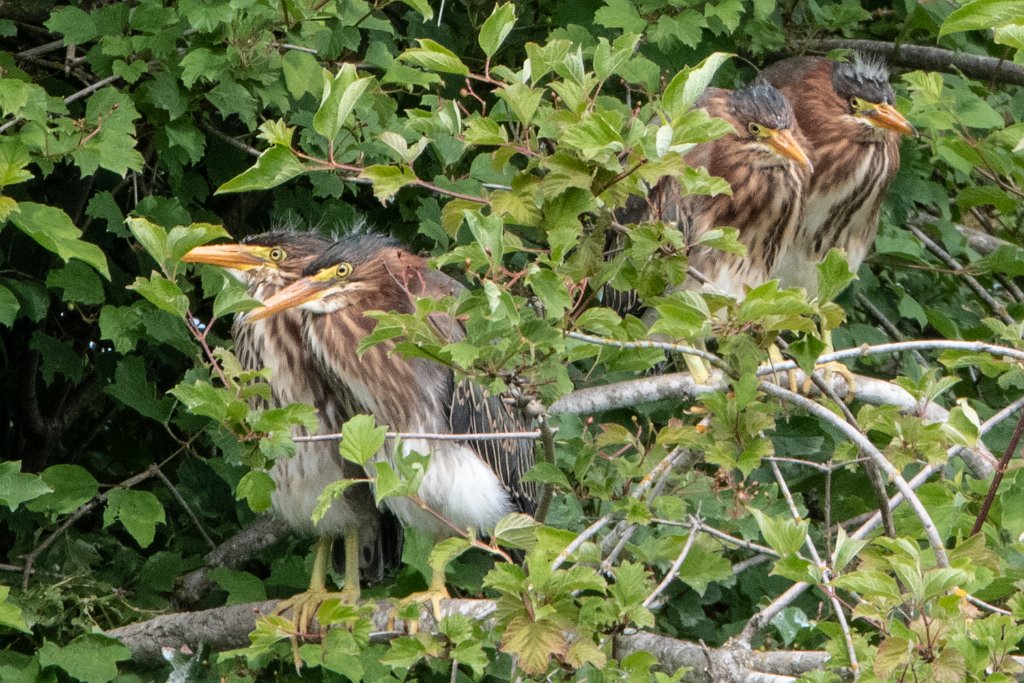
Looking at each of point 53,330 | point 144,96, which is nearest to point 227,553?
point 53,330

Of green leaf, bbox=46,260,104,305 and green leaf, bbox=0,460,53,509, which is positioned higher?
green leaf, bbox=46,260,104,305

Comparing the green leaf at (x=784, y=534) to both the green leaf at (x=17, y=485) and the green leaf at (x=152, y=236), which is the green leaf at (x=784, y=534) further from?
the green leaf at (x=17, y=485)

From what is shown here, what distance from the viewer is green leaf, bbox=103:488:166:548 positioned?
3273 mm

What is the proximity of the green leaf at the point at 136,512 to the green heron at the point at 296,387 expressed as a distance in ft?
1.02

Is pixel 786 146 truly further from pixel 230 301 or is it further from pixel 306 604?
pixel 230 301

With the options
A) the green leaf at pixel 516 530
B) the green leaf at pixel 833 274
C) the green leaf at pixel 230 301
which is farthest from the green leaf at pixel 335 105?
the green leaf at pixel 833 274

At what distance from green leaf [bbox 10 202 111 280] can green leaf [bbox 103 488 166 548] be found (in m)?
0.64

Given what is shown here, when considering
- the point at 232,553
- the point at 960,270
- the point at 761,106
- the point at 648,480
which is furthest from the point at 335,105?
the point at 960,270

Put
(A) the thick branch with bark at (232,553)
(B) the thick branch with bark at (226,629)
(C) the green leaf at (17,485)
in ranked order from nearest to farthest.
Result: 1. (B) the thick branch with bark at (226,629)
2. (C) the green leaf at (17,485)
3. (A) the thick branch with bark at (232,553)

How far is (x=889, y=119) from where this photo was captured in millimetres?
4340

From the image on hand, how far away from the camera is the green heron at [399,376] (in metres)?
3.38

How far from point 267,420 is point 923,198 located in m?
2.77

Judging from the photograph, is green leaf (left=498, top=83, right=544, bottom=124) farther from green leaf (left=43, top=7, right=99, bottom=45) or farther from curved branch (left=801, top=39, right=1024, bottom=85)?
curved branch (left=801, top=39, right=1024, bottom=85)

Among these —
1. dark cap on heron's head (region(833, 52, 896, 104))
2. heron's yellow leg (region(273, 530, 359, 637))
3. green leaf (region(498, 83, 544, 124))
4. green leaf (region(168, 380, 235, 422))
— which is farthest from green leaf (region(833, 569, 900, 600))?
dark cap on heron's head (region(833, 52, 896, 104))
